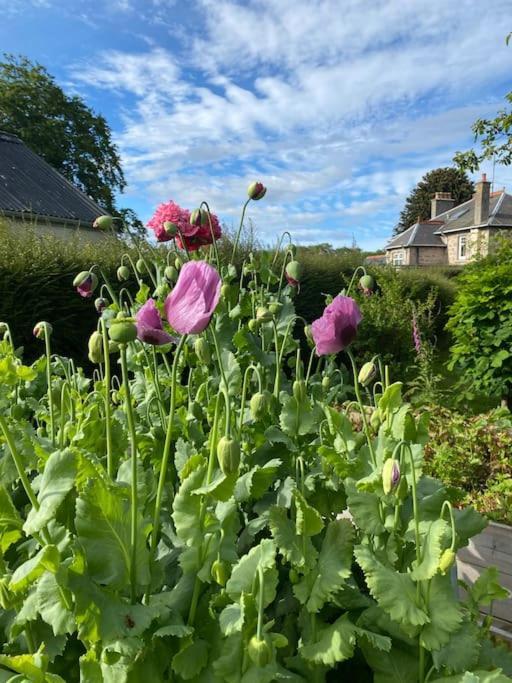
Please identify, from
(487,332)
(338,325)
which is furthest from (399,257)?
(338,325)

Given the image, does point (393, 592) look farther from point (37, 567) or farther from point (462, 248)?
Answer: point (462, 248)

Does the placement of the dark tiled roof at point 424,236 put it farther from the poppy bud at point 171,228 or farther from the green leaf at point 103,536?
the green leaf at point 103,536

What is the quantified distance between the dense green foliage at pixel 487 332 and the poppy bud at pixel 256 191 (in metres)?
4.25

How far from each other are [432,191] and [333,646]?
147ft

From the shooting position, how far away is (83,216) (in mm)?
15773

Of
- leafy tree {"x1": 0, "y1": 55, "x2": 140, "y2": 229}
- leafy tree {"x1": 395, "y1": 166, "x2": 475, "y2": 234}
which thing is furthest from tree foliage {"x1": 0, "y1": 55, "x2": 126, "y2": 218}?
leafy tree {"x1": 395, "y1": 166, "x2": 475, "y2": 234}

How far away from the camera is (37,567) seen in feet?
2.40

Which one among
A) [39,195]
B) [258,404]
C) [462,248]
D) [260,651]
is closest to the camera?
[260,651]

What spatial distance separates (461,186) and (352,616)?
146 ft

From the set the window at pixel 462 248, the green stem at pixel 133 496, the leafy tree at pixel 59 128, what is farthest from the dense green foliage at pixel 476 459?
the window at pixel 462 248

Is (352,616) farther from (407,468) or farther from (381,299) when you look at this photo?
(381,299)

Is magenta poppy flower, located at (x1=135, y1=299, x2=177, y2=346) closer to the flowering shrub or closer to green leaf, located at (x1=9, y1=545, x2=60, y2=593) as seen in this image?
the flowering shrub

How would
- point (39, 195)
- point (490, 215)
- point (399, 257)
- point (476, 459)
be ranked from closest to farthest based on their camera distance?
1. point (476, 459)
2. point (39, 195)
3. point (490, 215)
4. point (399, 257)

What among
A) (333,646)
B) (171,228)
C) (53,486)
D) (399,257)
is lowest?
(333,646)
